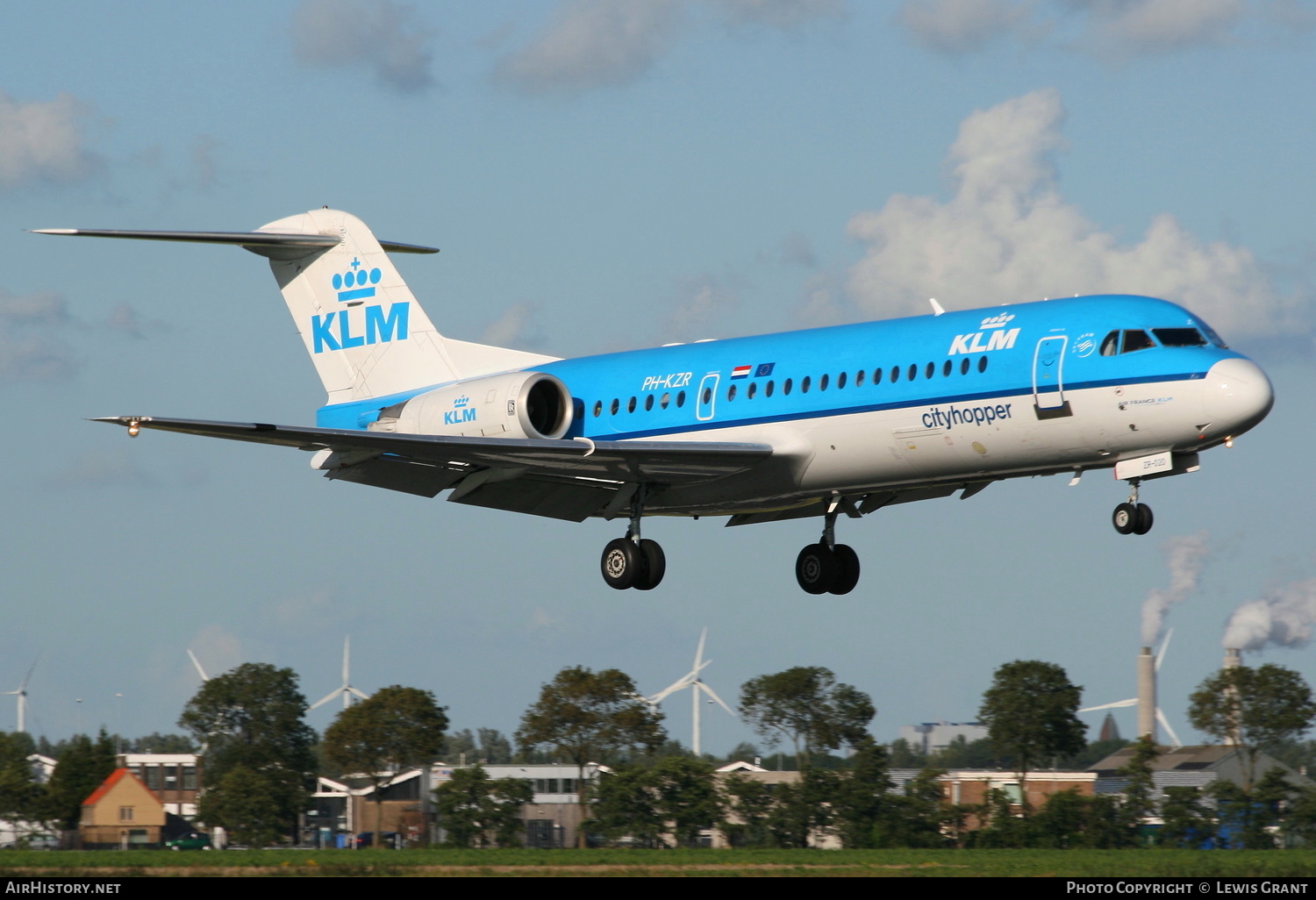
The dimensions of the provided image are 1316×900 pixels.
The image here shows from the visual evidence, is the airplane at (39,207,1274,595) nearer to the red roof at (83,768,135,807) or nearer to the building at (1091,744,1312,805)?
the red roof at (83,768,135,807)

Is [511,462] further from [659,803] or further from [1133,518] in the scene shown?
[659,803]

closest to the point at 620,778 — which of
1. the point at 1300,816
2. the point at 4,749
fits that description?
the point at 1300,816

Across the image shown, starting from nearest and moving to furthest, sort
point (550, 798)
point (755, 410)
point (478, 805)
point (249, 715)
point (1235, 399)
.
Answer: point (1235, 399) → point (755, 410) → point (478, 805) → point (550, 798) → point (249, 715)

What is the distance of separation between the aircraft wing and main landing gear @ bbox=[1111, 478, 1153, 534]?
207 inches

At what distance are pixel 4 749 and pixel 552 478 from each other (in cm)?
6398

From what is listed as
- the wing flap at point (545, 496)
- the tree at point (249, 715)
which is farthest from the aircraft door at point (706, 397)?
the tree at point (249, 715)

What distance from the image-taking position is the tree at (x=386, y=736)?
76625 mm

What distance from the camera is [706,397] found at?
88.1 feet

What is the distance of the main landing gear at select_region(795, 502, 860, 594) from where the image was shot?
28.7m

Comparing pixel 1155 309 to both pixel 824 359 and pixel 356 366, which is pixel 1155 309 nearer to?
pixel 824 359

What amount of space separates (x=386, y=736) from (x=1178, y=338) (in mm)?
58955

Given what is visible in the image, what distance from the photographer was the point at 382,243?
33.7 m

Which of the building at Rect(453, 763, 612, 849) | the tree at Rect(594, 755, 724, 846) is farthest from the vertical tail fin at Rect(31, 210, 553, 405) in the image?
the building at Rect(453, 763, 612, 849)

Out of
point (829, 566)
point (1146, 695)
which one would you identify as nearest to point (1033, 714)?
point (1146, 695)
